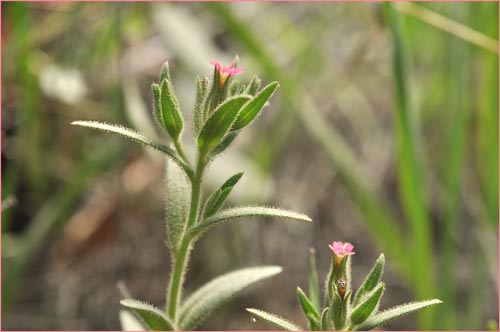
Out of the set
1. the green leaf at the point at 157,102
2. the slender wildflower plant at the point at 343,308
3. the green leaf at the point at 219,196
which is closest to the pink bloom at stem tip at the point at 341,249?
the slender wildflower plant at the point at 343,308

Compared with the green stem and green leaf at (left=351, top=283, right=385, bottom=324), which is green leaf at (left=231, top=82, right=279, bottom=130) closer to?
the green stem

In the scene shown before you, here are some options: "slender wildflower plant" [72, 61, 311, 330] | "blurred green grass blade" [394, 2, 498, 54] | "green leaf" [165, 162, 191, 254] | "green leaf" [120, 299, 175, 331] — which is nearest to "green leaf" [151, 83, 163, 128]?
"slender wildflower plant" [72, 61, 311, 330]

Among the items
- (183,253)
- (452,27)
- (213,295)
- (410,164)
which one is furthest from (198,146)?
(452,27)

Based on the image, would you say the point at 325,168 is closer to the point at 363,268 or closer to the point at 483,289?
the point at 363,268

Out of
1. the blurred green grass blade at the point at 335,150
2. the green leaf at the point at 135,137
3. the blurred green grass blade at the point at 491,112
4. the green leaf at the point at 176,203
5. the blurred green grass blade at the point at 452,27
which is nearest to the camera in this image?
the green leaf at the point at 135,137

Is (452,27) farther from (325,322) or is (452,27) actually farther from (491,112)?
(325,322)

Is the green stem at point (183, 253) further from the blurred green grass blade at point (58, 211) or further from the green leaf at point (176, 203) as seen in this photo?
the blurred green grass blade at point (58, 211)

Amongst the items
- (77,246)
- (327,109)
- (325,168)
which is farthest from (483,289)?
(77,246)
